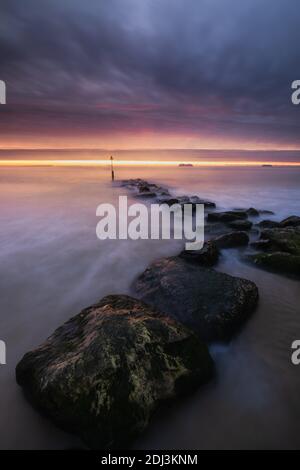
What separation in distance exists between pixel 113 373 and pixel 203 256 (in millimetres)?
5127

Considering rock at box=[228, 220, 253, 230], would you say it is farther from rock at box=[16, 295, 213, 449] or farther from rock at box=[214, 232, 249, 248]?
rock at box=[16, 295, 213, 449]

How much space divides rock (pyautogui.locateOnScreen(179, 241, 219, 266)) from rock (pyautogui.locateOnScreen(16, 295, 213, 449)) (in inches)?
150

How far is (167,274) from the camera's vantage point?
6145 mm

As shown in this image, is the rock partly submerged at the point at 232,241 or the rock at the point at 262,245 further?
the rock partly submerged at the point at 232,241

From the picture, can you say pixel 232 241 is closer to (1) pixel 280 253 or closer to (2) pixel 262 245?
(2) pixel 262 245

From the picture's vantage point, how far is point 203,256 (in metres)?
7.70

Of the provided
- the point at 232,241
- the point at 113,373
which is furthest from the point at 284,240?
the point at 113,373

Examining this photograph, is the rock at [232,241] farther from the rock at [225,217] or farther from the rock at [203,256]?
the rock at [225,217]

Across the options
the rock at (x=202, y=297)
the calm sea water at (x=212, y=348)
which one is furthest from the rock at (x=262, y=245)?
the rock at (x=202, y=297)

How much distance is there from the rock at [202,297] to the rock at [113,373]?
0.91 metres

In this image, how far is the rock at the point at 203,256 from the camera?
25.1 ft

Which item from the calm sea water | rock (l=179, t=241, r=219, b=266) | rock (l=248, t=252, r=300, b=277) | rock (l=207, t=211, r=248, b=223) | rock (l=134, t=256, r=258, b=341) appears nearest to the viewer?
the calm sea water

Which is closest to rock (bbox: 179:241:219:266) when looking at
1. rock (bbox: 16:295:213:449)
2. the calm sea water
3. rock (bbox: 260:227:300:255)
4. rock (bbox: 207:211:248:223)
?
the calm sea water

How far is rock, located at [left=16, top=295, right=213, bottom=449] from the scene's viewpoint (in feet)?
9.65
